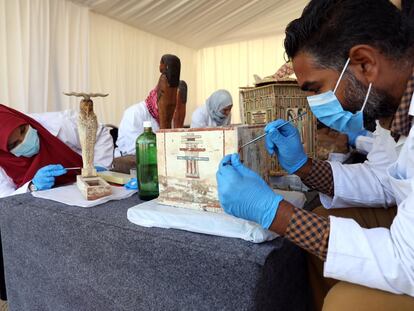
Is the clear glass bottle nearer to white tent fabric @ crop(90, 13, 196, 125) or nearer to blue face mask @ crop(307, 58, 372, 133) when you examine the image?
blue face mask @ crop(307, 58, 372, 133)

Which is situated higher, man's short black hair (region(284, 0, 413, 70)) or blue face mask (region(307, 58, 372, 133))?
man's short black hair (region(284, 0, 413, 70))

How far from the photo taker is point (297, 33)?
74 cm

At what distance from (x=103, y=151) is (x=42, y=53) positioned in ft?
5.67

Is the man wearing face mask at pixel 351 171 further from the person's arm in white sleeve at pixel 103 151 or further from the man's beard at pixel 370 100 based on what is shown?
the person's arm in white sleeve at pixel 103 151

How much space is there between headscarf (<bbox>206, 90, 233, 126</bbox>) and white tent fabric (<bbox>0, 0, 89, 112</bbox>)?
4.59 feet

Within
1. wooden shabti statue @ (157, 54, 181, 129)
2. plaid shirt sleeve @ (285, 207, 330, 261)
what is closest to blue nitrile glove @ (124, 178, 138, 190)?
wooden shabti statue @ (157, 54, 181, 129)

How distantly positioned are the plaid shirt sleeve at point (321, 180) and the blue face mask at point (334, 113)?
18 cm

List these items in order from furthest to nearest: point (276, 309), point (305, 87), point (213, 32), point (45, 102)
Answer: point (213, 32) < point (45, 102) < point (305, 87) < point (276, 309)

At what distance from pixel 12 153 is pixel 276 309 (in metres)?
1.19

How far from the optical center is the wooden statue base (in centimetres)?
83

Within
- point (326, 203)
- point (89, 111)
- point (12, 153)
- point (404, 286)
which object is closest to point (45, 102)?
point (12, 153)

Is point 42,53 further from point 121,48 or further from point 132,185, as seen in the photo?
point 132,185

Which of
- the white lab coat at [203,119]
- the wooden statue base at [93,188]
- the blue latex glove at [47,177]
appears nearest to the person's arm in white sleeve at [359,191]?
the wooden statue base at [93,188]

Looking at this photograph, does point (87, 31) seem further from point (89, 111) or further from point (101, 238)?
point (101, 238)
